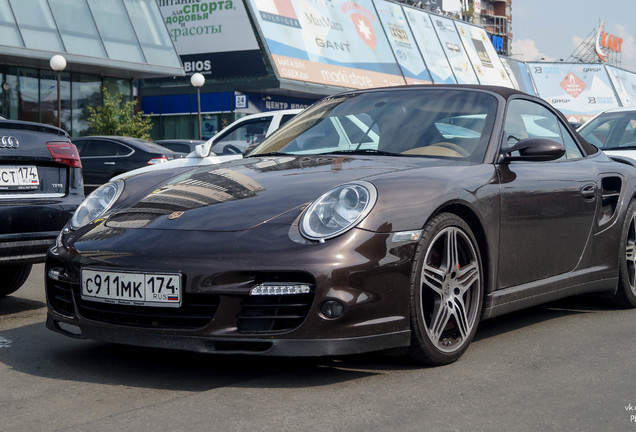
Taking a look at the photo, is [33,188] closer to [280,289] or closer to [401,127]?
[401,127]

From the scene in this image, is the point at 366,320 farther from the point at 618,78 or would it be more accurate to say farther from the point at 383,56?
the point at 618,78

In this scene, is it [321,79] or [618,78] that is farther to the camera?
[618,78]

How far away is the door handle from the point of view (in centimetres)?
508

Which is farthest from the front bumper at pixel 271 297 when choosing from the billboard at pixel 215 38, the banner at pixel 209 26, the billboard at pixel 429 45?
the billboard at pixel 429 45

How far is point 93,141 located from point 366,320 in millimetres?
15304

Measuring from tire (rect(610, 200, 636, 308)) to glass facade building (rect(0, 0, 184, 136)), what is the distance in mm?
20810

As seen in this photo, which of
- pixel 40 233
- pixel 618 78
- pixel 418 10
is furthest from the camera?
pixel 618 78

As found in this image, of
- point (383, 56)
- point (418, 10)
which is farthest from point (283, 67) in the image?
point (418, 10)

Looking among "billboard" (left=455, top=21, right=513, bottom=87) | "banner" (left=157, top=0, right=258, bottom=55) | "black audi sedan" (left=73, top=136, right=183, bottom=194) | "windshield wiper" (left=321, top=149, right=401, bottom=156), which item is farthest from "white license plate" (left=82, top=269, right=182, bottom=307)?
"billboard" (left=455, top=21, right=513, bottom=87)

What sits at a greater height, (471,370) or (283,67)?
(283,67)

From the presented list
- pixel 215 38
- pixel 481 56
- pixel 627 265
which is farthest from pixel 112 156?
pixel 481 56

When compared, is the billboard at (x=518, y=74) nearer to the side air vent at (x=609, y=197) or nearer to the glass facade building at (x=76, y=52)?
the glass facade building at (x=76, y=52)

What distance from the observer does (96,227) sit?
399 cm

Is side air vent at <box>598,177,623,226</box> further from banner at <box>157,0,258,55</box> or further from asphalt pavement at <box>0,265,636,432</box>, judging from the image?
banner at <box>157,0,258,55</box>
